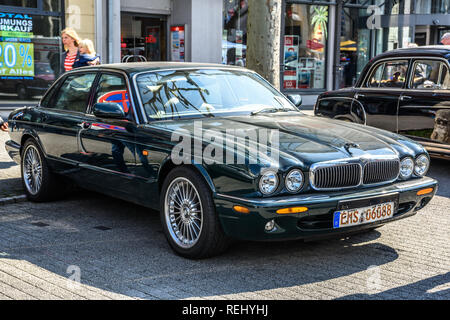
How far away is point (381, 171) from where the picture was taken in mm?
5055

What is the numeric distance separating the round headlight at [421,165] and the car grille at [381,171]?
0.30 meters

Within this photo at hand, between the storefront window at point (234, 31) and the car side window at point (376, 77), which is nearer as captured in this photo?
the car side window at point (376, 77)

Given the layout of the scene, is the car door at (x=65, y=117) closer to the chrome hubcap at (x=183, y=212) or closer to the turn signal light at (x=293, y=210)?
the chrome hubcap at (x=183, y=212)

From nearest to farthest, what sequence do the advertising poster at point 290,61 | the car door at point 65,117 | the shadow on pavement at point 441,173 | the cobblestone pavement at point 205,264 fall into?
the cobblestone pavement at point 205,264 → the car door at point 65,117 → the shadow on pavement at point 441,173 → the advertising poster at point 290,61

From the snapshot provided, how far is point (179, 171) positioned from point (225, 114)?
100 cm

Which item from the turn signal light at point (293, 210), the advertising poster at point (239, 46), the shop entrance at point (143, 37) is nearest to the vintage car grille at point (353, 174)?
the turn signal light at point (293, 210)

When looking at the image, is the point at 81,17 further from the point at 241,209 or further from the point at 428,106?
the point at 241,209

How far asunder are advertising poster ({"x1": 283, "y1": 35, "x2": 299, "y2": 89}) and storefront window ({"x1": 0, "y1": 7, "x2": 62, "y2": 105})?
23.9 ft

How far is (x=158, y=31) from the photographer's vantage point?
56.6ft

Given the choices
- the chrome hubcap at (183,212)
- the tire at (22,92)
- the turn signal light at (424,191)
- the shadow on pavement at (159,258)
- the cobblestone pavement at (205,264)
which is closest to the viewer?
the cobblestone pavement at (205,264)

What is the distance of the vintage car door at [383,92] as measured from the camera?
9.20 m

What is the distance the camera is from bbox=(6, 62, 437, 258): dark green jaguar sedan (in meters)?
4.57
